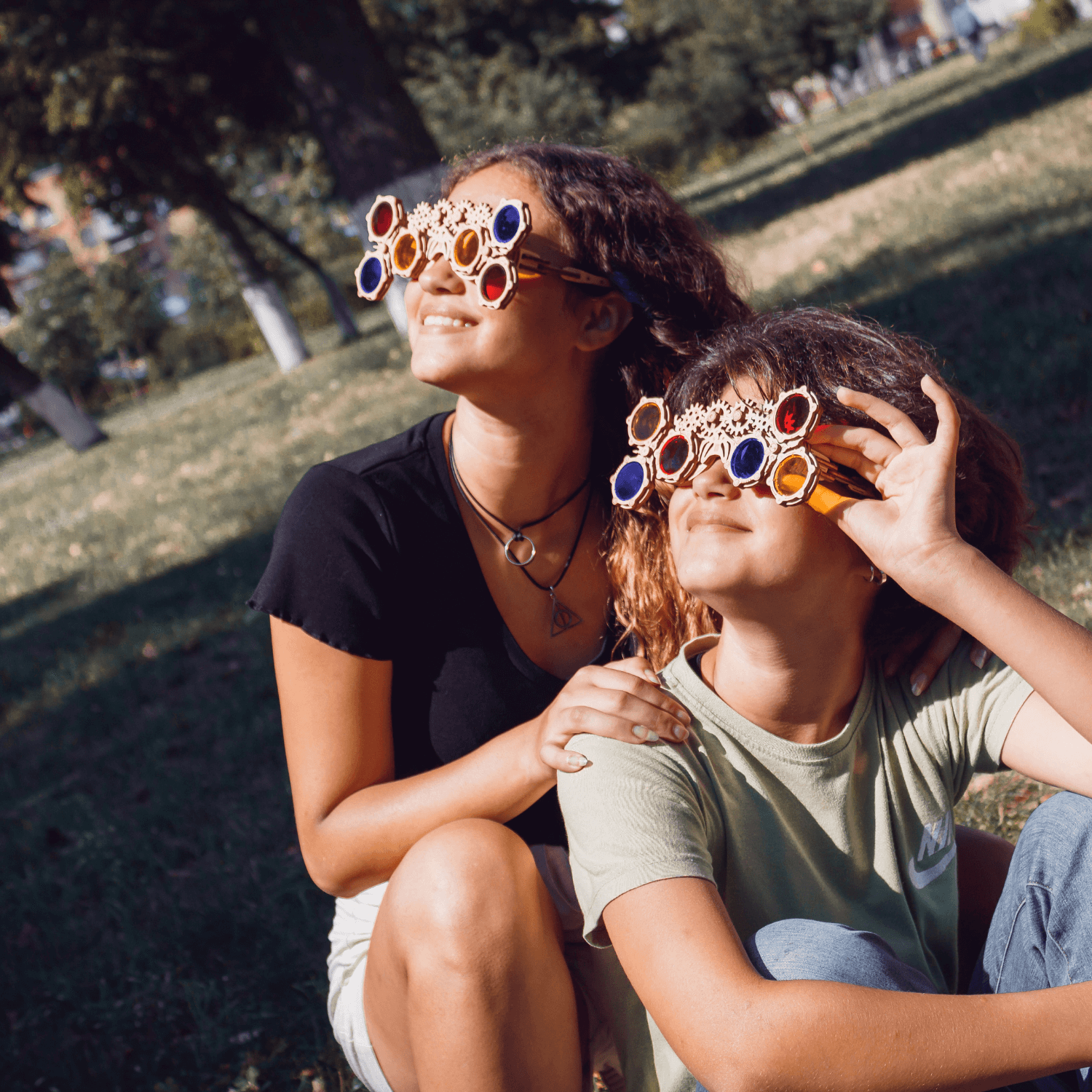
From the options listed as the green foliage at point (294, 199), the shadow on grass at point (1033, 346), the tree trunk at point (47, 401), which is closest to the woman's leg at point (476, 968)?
the shadow on grass at point (1033, 346)

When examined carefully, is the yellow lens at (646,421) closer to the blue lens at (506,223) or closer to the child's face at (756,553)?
the child's face at (756,553)

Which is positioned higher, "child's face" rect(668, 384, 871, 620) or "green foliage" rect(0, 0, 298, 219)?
"green foliage" rect(0, 0, 298, 219)

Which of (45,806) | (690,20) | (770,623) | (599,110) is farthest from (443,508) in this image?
(690,20)

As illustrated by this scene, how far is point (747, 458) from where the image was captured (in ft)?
6.26

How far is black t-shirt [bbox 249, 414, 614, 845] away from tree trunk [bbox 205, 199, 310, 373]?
1862 centimetres

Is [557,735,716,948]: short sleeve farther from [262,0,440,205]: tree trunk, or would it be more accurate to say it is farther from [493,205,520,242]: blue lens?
[262,0,440,205]: tree trunk

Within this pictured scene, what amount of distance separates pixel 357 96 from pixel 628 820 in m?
10.7

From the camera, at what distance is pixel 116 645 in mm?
7008

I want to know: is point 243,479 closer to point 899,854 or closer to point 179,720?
point 179,720

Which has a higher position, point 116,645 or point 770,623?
point 770,623

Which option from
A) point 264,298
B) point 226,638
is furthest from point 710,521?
point 264,298

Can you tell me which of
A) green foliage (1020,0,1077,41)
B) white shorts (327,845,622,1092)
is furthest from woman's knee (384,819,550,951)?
green foliage (1020,0,1077,41)

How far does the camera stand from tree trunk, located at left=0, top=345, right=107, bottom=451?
706 inches

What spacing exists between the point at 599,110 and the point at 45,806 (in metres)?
29.2
